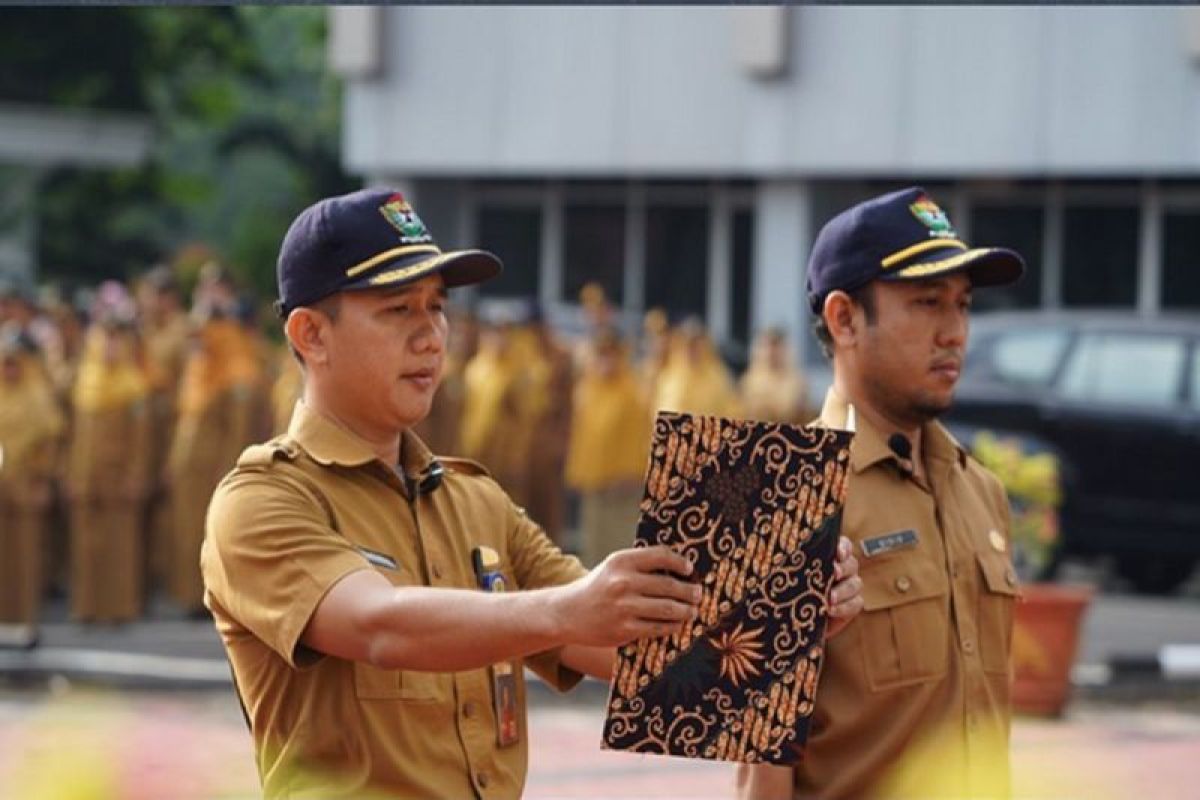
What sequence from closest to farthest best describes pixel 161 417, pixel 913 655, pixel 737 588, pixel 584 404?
pixel 737 588
pixel 913 655
pixel 161 417
pixel 584 404

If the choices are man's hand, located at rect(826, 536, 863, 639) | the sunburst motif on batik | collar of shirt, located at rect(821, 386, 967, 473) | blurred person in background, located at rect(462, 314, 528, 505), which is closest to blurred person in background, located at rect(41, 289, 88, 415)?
blurred person in background, located at rect(462, 314, 528, 505)

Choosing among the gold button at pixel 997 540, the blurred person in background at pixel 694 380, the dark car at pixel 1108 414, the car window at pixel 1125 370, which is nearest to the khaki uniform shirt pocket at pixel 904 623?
the gold button at pixel 997 540

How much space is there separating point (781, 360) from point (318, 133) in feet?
88.1

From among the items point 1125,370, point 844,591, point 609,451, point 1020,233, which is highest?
point 844,591

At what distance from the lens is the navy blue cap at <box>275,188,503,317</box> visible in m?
4.21

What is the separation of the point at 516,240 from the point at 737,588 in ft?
98.7

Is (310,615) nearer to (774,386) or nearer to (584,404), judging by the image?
(584,404)

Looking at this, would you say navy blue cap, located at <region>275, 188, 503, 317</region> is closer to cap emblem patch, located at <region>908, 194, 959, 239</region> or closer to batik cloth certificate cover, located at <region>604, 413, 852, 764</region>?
batik cloth certificate cover, located at <region>604, 413, 852, 764</region>

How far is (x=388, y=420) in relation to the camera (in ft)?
14.1

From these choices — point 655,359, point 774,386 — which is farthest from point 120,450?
point 774,386

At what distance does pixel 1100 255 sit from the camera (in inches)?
1195

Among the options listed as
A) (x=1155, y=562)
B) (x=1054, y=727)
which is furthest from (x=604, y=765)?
(x=1155, y=562)

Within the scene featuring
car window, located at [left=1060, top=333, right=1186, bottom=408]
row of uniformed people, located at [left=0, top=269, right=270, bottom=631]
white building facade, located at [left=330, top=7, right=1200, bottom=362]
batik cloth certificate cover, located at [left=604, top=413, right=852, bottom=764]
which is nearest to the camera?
batik cloth certificate cover, located at [left=604, top=413, right=852, bottom=764]

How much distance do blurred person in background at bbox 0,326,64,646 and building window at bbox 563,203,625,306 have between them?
51.6 ft
